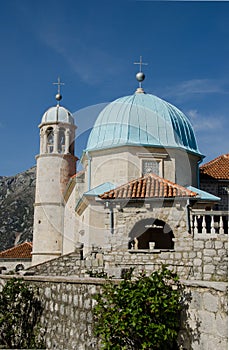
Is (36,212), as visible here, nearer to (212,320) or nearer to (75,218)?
(75,218)

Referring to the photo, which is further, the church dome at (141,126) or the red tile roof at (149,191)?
the church dome at (141,126)

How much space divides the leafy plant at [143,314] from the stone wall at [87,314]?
17 centimetres

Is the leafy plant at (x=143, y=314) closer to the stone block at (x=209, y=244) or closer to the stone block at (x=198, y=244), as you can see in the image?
the stone block at (x=209, y=244)

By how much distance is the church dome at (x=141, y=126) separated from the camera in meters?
18.9

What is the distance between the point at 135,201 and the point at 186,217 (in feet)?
5.35

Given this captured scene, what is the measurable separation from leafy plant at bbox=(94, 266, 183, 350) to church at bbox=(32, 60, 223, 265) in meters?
6.75

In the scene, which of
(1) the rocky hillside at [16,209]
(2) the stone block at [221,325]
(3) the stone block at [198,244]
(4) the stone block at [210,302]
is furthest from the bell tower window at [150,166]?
(1) the rocky hillside at [16,209]

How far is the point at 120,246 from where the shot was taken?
13.5 meters

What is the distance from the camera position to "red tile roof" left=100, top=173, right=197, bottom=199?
13383mm

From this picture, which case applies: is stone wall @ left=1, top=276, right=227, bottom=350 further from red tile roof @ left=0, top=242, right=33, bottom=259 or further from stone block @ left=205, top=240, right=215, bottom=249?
red tile roof @ left=0, top=242, right=33, bottom=259

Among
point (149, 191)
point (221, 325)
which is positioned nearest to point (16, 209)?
point (149, 191)

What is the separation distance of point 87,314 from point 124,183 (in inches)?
478

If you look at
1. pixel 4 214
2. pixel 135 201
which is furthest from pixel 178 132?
pixel 4 214

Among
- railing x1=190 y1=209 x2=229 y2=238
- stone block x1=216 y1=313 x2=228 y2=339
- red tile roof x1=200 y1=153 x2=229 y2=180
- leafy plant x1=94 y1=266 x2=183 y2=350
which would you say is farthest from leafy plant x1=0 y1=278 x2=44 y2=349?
red tile roof x1=200 y1=153 x2=229 y2=180
